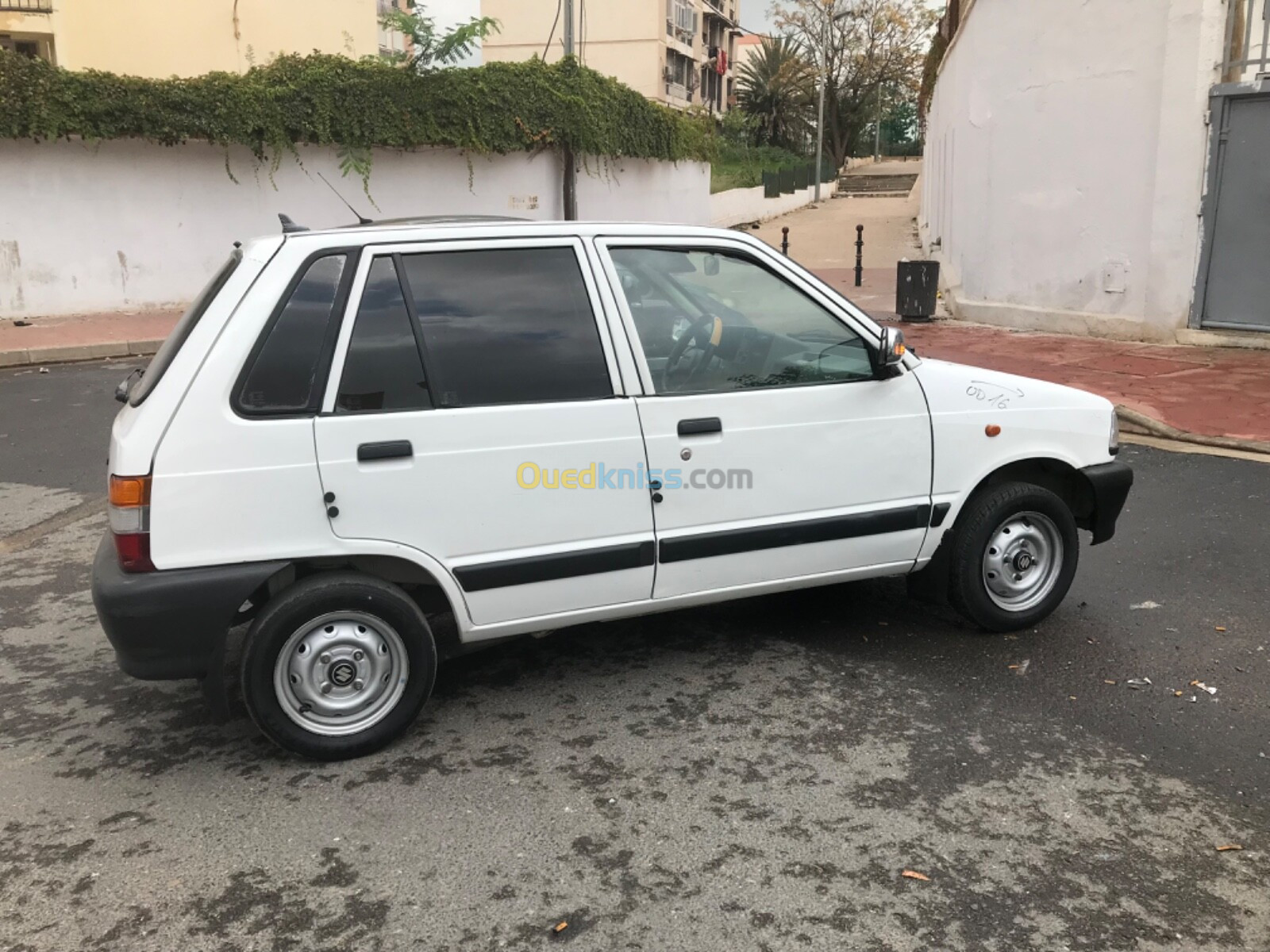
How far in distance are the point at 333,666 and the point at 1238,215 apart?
11.5 metres

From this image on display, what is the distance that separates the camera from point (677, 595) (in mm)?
4102

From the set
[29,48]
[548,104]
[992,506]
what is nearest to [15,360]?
[548,104]

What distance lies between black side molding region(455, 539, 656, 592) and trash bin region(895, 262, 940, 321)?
11985 millimetres

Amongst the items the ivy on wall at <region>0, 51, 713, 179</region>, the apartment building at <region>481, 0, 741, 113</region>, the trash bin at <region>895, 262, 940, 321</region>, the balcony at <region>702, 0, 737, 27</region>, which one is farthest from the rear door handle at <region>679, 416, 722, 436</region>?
the balcony at <region>702, 0, 737, 27</region>

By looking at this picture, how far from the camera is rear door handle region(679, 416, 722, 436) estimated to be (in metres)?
3.96

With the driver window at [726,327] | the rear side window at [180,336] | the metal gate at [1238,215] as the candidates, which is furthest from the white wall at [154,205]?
the driver window at [726,327]

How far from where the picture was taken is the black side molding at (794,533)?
159 inches

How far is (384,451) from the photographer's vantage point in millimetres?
3574

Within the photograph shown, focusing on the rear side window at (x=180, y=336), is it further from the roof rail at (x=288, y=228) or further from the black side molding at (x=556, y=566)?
the black side molding at (x=556, y=566)

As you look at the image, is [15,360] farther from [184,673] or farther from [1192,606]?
[1192,606]

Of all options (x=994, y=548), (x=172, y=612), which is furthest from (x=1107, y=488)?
(x=172, y=612)

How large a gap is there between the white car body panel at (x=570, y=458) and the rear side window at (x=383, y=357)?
1.7 inches

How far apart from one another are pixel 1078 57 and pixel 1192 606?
10.0 meters

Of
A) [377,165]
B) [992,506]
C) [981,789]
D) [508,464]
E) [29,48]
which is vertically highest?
[29,48]
